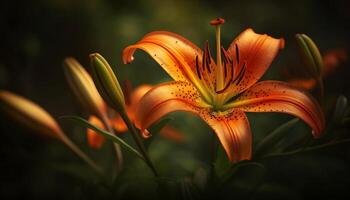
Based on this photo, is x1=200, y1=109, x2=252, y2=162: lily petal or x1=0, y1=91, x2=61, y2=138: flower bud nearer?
x1=200, y1=109, x2=252, y2=162: lily petal

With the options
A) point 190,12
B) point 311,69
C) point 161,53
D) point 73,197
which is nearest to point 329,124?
point 311,69

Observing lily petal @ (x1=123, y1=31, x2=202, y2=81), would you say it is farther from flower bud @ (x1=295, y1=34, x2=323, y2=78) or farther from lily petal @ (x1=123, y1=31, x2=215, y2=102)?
flower bud @ (x1=295, y1=34, x2=323, y2=78)

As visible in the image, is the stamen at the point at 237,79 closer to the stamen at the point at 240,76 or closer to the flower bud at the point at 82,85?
the stamen at the point at 240,76

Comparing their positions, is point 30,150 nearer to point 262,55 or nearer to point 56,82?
point 56,82

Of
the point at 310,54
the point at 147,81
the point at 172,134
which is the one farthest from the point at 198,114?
the point at 147,81

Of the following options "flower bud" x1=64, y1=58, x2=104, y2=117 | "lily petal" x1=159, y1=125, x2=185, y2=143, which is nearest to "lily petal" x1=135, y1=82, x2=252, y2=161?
"flower bud" x1=64, y1=58, x2=104, y2=117

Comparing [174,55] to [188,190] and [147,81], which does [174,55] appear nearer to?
[188,190]

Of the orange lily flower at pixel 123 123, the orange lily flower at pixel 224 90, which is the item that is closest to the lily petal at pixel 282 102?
the orange lily flower at pixel 224 90
